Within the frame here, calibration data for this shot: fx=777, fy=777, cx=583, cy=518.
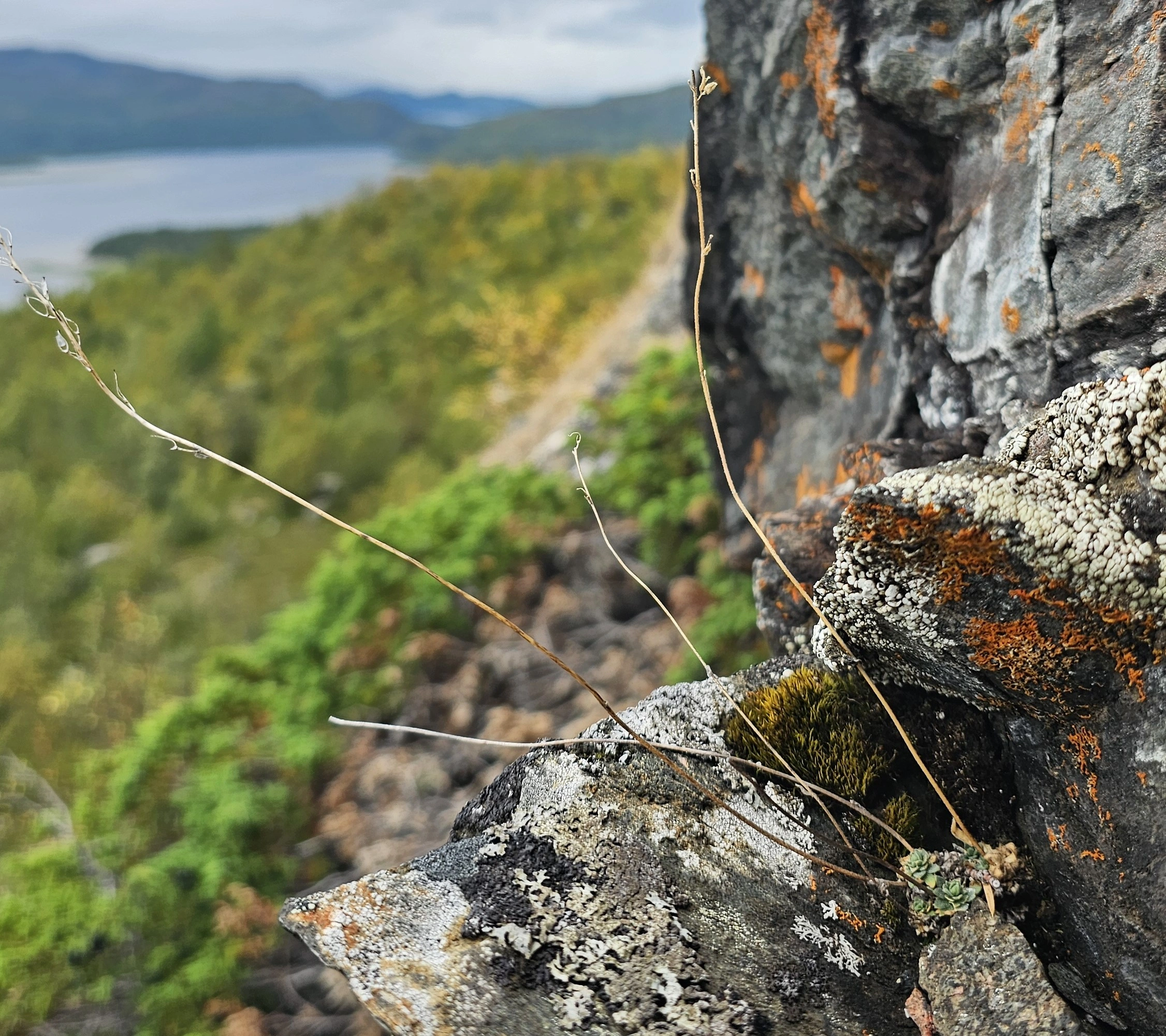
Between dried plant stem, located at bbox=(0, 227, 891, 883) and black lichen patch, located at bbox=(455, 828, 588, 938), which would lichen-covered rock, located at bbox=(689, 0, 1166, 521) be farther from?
black lichen patch, located at bbox=(455, 828, 588, 938)

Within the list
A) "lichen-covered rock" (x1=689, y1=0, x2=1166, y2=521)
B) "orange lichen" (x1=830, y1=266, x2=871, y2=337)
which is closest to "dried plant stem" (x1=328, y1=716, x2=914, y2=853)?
"lichen-covered rock" (x1=689, y1=0, x2=1166, y2=521)

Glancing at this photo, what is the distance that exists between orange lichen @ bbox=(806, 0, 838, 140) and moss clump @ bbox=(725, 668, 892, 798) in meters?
1.96

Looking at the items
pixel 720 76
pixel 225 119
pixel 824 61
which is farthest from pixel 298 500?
pixel 225 119

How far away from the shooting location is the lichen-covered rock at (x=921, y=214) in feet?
5.54

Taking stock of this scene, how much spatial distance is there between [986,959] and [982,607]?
2.06 ft

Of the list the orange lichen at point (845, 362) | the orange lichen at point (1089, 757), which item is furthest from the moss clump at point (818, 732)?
the orange lichen at point (845, 362)

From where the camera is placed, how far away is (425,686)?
16.8 ft

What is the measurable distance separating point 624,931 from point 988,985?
0.65 meters

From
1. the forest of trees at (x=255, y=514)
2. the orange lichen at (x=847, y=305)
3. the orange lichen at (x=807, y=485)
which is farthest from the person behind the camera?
the forest of trees at (x=255, y=514)

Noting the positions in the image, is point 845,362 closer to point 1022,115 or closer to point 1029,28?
point 1022,115

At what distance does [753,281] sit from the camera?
360 cm

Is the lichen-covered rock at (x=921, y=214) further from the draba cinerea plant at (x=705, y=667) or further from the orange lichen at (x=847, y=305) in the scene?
the draba cinerea plant at (x=705, y=667)

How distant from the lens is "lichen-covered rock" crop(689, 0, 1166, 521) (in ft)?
5.54

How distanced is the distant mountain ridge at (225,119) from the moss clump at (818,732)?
311 feet
